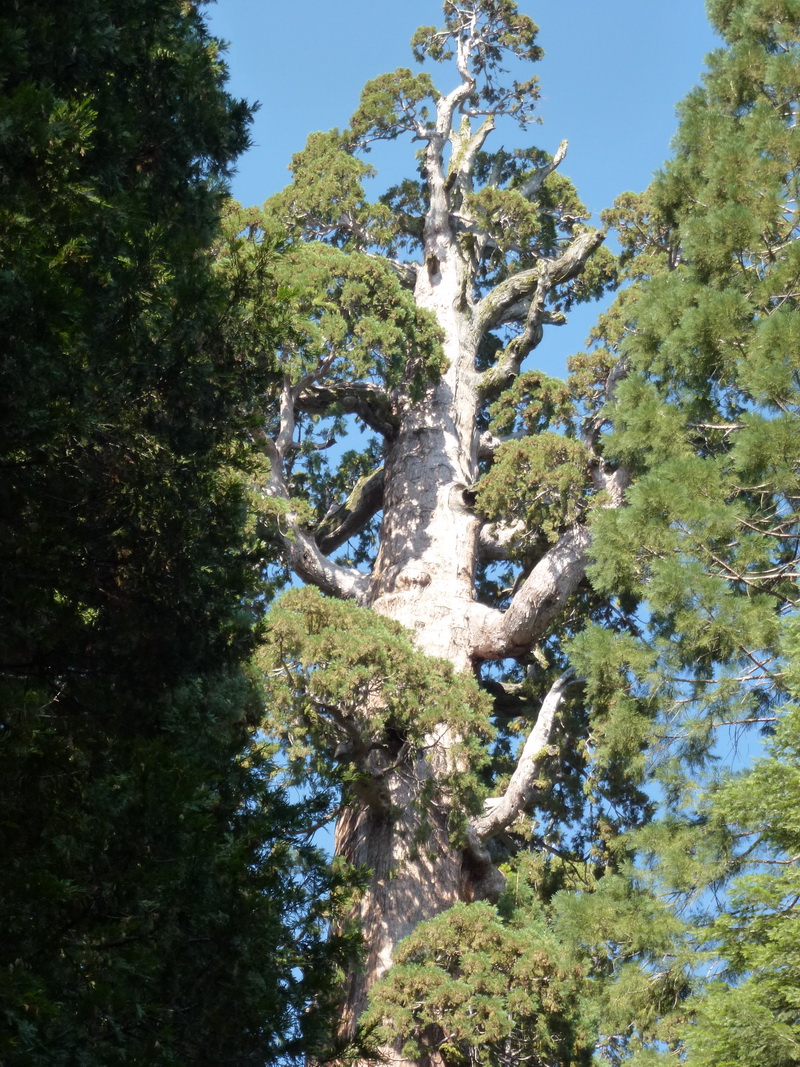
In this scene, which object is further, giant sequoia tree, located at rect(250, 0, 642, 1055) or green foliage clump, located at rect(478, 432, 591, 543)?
green foliage clump, located at rect(478, 432, 591, 543)

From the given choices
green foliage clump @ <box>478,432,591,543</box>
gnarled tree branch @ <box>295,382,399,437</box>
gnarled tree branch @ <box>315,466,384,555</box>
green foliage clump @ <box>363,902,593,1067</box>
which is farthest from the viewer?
gnarled tree branch @ <box>315,466,384,555</box>

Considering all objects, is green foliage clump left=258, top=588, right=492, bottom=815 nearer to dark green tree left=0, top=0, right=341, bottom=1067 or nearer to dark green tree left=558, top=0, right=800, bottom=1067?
dark green tree left=558, top=0, right=800, bottom=1067

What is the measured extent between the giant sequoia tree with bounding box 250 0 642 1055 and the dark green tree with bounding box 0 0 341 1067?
886mm

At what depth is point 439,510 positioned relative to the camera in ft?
42.7

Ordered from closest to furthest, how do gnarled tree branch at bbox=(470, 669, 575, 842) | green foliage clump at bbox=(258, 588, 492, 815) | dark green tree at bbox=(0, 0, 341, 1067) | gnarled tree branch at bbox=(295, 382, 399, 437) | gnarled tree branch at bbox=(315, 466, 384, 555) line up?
dark green tree at bbox=(0, 0, 341, 1067), green foliage clump at bbox=(258, 588, 492, 815), gnarled tree branch at bbox=(470, 669, 575, 842), gnarled tree branch at bbox=(295, 382, 399, 437), gnarled tree branch at bbox=(315, 466, 384, 555)

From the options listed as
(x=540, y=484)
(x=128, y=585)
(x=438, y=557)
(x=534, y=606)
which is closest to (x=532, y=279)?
(x=540, y=484)

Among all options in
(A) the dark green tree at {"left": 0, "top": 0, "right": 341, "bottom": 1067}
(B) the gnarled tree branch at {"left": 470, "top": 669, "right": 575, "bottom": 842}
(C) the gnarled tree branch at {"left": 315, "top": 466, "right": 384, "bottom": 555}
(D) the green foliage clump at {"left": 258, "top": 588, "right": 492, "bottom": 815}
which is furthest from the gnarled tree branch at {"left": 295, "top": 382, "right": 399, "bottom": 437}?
(A) the dark green tree at {"left": 0, "top": 0, "right": 341, "bottom": 1067}

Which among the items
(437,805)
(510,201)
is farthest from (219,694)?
(510,201)

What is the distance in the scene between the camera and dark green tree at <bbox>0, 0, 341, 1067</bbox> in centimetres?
385

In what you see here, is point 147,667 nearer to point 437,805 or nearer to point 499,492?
point 437,805

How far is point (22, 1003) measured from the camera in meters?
3.30

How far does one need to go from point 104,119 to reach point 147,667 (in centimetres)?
258

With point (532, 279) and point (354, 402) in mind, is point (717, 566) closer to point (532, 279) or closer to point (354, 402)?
point (354, 402)

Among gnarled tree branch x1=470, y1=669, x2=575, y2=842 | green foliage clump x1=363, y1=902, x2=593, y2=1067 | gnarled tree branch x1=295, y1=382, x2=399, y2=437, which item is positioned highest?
gnarled tree branch x1=295, y1=382, x2=399, y2=437
